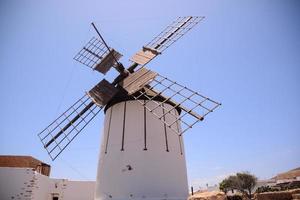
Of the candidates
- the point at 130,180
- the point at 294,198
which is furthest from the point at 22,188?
the point at 294,198

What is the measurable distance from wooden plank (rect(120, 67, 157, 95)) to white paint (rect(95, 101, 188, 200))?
2.65 ft

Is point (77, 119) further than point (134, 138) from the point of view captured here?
Yes

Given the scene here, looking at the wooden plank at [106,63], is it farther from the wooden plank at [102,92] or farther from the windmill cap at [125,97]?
the windmill cap at [125,97]

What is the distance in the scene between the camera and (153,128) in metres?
12.0

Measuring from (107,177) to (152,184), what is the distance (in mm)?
2261

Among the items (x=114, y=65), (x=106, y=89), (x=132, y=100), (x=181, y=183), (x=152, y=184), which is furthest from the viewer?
(x=114, y=65)

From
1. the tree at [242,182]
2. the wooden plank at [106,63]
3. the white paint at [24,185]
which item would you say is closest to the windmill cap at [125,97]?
the wooden plank at [106,63]

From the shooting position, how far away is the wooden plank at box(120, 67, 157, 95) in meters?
12.2

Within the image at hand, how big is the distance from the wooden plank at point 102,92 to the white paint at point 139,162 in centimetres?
83

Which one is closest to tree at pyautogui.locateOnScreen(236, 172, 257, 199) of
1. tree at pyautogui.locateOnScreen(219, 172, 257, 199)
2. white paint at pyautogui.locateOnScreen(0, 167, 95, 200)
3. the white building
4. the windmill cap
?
tree at pyautogui.locateOnScreen(219, 172, 257, 199)

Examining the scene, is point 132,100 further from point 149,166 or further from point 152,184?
point 152,184

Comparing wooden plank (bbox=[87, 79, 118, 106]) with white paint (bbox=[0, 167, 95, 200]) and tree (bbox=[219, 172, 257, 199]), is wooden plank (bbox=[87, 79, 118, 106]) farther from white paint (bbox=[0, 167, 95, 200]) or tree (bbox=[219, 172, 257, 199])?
tree (bbox=[219, 172, 257, 199])

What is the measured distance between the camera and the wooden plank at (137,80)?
1216cm

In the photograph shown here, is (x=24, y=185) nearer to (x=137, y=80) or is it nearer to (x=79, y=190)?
(x=79, y=190)
